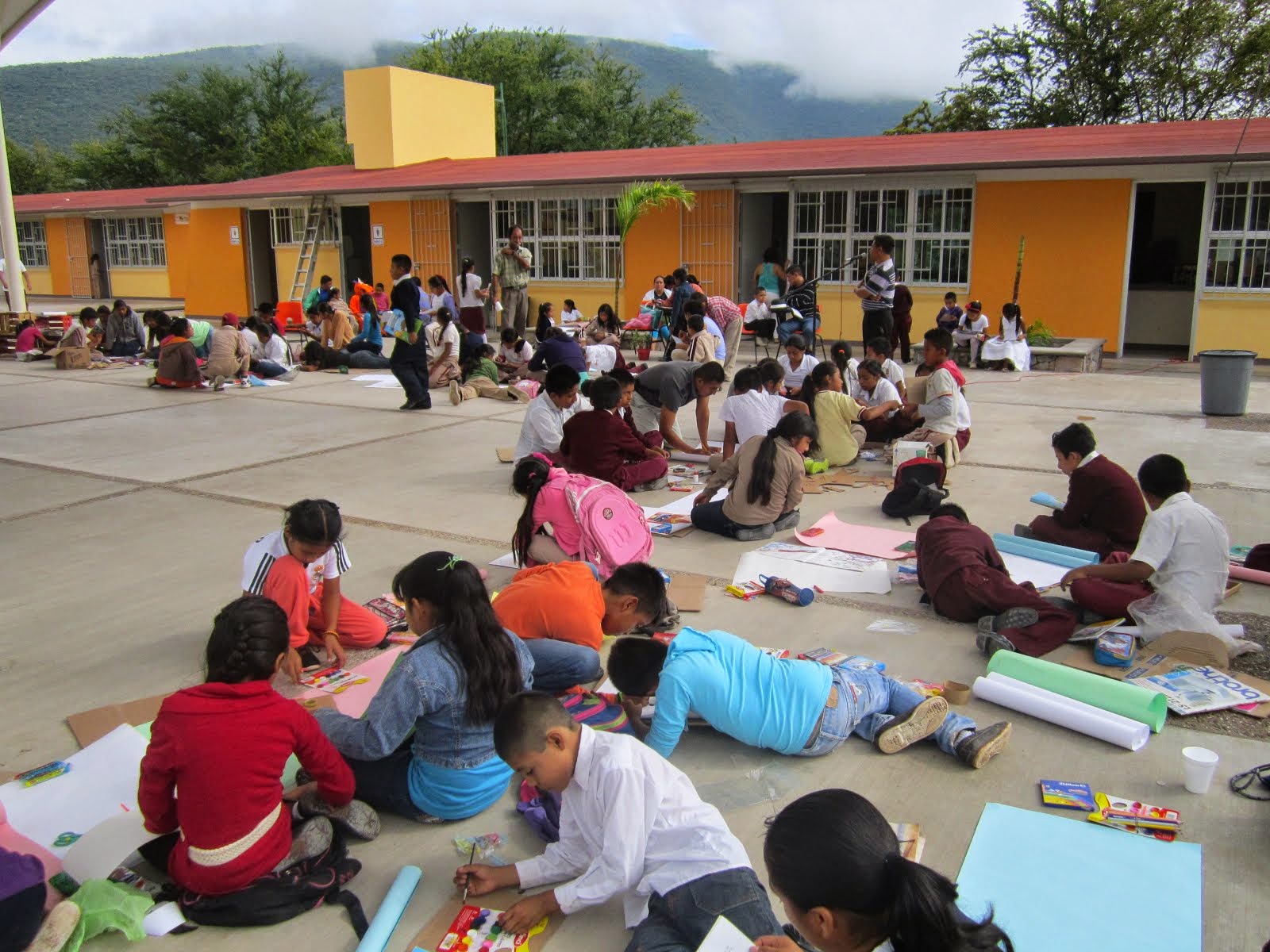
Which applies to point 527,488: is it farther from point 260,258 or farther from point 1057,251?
point 260,258

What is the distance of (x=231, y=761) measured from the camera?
257 cm

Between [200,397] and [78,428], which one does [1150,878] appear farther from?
[200,397]

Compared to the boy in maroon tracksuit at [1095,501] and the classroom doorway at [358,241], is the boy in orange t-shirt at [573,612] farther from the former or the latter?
the classroom doorway at [358,241]

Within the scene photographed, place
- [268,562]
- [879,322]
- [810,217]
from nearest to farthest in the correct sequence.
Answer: [268,562] < [879,322] < [810,217]

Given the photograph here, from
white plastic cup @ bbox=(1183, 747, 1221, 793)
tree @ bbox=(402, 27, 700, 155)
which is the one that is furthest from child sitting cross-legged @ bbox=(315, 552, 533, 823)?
tree @ bbox=(402, 27, 700, 155)

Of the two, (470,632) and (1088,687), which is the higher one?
(470,632)

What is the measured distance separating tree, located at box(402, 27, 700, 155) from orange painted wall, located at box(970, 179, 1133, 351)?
30.7 meters

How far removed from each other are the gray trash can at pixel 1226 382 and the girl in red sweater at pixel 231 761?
9908 millimetres

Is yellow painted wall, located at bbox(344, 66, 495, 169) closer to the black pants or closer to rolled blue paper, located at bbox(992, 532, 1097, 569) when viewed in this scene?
the black pants

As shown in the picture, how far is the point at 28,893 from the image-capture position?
247cm

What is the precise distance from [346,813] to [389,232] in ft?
62.8

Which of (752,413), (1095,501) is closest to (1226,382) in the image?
(752,413)

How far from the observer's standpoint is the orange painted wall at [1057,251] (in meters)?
14.2

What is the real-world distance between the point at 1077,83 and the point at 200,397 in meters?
28.8
